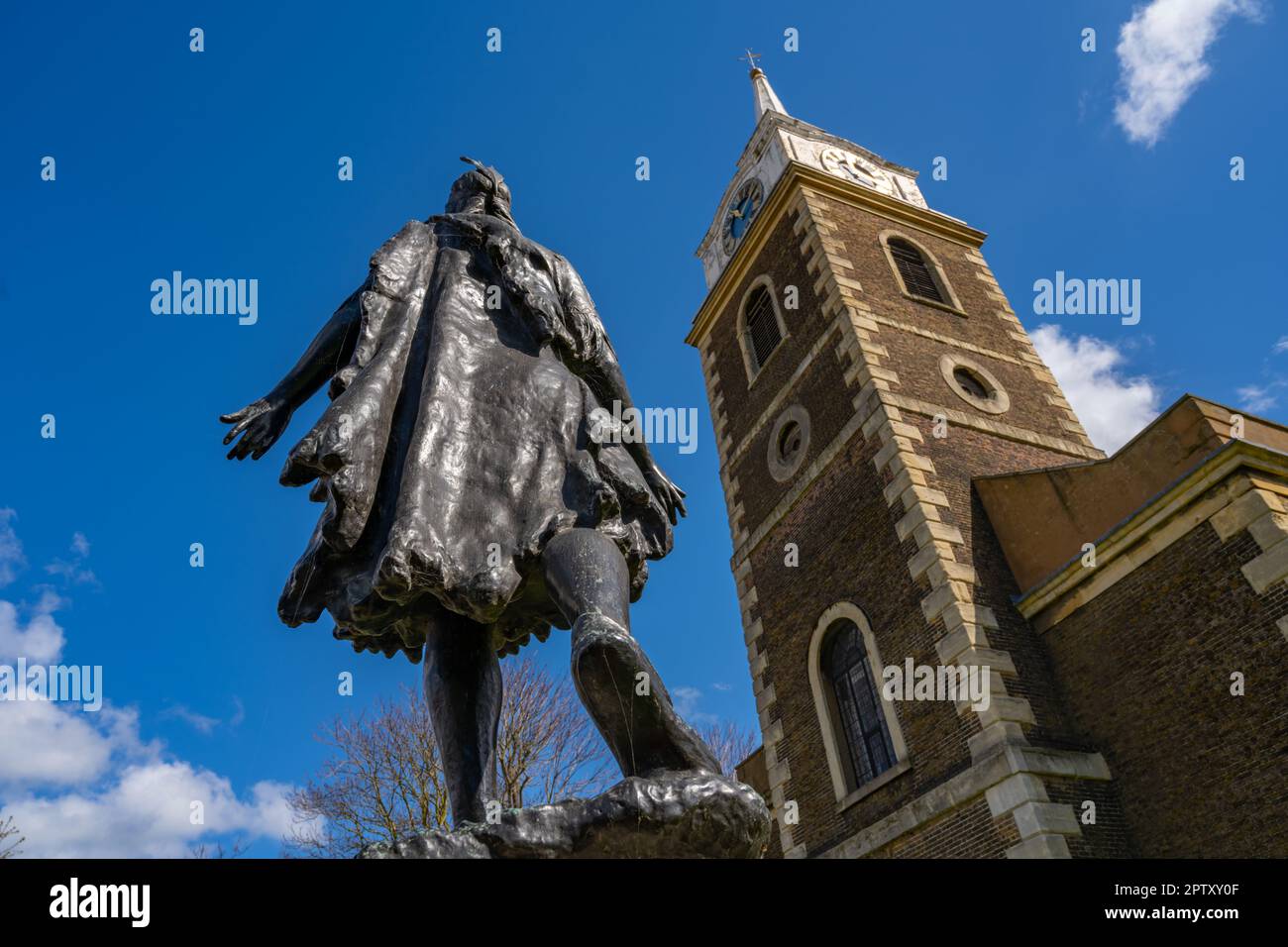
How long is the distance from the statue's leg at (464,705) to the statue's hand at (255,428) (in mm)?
923

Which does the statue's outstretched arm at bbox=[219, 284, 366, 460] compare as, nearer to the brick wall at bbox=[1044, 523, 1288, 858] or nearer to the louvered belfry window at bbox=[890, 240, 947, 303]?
the brick wall at bbox=[1044, 523, 1288, 858]

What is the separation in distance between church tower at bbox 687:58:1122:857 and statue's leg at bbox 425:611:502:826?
8850 mm

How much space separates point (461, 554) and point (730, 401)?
17.2 m

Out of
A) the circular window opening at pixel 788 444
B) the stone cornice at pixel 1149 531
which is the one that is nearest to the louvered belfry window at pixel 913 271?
the circular window opening at pixel 788 444

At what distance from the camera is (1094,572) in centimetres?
1092

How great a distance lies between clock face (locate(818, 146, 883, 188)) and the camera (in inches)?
811

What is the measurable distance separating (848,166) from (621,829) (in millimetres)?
21693

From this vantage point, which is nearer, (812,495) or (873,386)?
(873,386)

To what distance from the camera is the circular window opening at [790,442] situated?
16031 mm

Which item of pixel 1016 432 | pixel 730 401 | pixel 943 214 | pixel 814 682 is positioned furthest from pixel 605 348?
pixel 943 214
